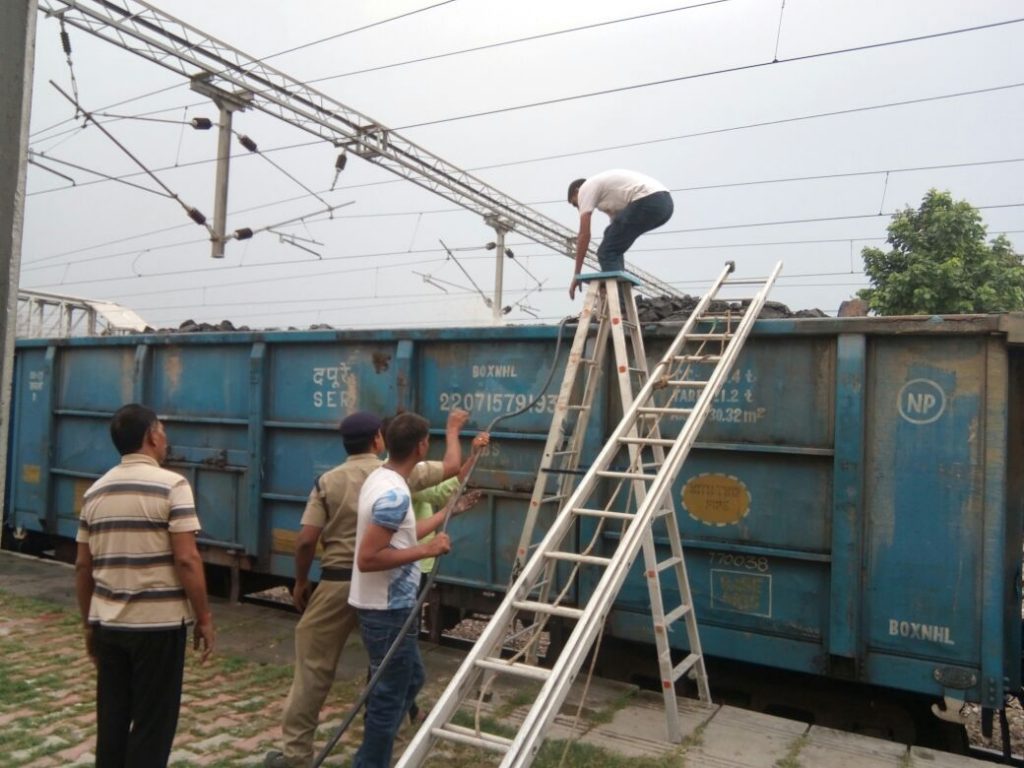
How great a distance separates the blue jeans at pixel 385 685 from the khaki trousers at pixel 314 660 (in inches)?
16.6

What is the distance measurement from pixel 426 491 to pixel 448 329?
1.80 m

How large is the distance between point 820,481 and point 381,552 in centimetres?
249

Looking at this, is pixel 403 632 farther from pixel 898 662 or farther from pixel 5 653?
pixel 5 653

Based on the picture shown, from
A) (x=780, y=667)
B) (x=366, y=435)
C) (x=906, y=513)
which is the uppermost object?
(x=366, y=435)

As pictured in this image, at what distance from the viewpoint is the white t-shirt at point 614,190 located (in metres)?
4.62

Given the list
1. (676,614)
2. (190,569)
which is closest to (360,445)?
(190,569)

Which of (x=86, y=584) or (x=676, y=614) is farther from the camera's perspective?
(x=676, y=614)

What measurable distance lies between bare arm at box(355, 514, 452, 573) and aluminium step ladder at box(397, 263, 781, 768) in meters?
0.36

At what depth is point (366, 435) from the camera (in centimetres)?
351

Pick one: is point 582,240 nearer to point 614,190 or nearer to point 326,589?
point 614,190

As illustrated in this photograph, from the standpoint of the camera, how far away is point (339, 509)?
346cm

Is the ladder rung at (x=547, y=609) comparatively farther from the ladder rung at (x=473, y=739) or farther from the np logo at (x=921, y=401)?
the np logo at (x=921, y=401)

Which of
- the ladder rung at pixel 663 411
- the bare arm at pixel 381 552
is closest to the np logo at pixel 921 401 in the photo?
the ladder rung at pixel 663 411

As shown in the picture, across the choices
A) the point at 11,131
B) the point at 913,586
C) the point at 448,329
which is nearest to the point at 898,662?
the point at 913,586
